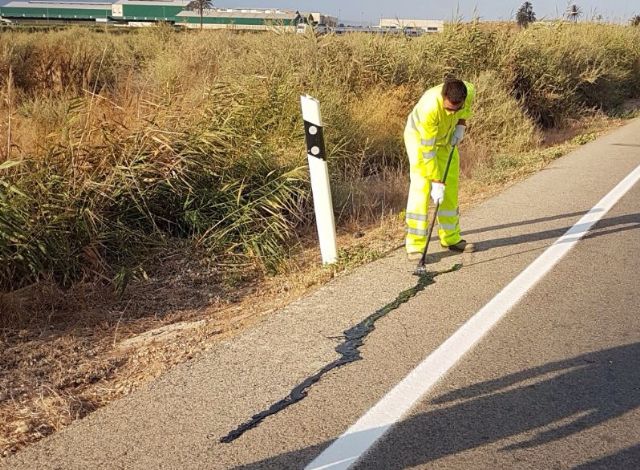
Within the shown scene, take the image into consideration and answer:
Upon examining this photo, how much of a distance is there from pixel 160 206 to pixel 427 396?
4006 mm

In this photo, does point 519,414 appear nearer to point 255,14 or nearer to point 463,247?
point 463,247

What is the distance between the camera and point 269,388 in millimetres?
3588

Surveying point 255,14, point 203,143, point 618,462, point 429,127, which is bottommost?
point 618,462

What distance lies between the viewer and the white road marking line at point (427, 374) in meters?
3.00

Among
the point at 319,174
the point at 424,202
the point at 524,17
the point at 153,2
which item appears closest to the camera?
the point at 319,174

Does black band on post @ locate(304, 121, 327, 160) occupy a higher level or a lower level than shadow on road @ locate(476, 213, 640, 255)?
higher

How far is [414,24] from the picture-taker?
1482cm

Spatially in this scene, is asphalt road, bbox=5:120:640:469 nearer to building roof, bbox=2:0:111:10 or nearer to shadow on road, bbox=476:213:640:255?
shadow on road, bbox=476:213:640:255

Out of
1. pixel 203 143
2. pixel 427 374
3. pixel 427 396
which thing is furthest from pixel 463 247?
pixel 203 143

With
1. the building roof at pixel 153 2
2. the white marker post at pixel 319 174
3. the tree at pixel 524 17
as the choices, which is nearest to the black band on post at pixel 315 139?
the white marker post at pixel 319 174

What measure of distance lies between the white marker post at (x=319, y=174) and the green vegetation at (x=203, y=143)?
0.65 m

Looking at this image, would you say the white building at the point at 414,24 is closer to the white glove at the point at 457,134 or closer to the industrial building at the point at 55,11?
the white glove at the point at 457,134

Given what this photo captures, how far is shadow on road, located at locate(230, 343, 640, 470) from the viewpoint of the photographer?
2984 mm

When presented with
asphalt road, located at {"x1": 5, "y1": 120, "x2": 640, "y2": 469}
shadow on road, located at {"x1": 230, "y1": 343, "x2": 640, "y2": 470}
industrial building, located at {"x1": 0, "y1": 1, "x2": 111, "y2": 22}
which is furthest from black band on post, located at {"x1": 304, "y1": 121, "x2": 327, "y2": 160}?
industrial building, located at {"x1": 0, "y1": 1, "x2": 111, "y2": 22}
